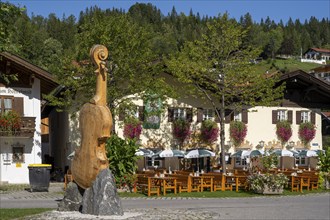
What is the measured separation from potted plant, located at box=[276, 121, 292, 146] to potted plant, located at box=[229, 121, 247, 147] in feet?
9.34

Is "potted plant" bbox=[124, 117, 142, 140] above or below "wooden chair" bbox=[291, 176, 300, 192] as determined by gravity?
above

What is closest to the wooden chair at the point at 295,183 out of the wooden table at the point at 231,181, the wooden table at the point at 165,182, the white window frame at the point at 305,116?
the wooden table at the point at 231,181

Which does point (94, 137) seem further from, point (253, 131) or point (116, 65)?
point (253, 131)

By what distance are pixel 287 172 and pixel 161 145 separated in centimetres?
892

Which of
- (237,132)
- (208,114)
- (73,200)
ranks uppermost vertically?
(208,114)

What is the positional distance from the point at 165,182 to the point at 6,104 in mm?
11764

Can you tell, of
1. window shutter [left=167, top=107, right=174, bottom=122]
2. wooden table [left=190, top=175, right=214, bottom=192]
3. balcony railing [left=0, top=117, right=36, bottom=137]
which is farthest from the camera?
window shutter [left=167, top=107, right=174, bottom=122]

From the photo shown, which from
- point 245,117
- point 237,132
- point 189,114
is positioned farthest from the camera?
point 245,117

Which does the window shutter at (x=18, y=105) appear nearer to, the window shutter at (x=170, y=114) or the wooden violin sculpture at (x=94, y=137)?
the window shutter at (x=170, y=114)

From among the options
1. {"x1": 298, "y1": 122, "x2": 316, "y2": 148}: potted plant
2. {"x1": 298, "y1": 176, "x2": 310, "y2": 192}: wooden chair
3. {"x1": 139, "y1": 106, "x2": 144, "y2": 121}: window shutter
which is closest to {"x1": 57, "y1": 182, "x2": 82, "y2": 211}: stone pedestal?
{"x1": 298, "y1": 176, "x2": 310, "y2": 192}: wooden chair

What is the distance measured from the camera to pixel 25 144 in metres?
32.6

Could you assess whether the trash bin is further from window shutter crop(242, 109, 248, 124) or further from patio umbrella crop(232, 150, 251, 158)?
window shutter crop(242, 109, 248, 124)

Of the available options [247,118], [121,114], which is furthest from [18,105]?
[247,118]

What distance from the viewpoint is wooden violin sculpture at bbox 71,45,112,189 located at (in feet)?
45.4
